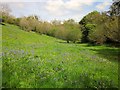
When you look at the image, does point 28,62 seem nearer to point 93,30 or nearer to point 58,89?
point 58,89

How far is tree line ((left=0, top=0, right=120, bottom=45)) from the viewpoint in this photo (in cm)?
2349

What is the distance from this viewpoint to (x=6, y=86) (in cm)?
699

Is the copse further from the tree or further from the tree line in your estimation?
the tree

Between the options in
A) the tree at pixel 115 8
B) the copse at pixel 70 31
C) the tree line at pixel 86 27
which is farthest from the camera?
the copse at pixel 70 31

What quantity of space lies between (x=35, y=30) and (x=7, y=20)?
7.99 metres

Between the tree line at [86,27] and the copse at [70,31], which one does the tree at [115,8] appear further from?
the copse at [70,31]

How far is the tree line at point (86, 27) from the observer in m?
23.5

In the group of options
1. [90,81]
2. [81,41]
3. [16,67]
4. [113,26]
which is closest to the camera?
[90,81]

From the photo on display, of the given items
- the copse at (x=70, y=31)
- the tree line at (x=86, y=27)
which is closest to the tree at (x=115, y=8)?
the tree line at (x=86, y=27)

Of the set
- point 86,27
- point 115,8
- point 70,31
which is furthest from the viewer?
point 70,31

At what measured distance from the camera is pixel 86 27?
36.3 metres

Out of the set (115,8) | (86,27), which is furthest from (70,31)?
(115,8)

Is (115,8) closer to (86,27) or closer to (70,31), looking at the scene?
(86,27)

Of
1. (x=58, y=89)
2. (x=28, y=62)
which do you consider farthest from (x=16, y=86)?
(x=28, y=62)
